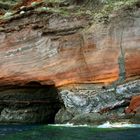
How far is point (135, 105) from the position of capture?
68.9ft

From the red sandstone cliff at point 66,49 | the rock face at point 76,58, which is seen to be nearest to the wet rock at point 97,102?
the rock face at point 76,58

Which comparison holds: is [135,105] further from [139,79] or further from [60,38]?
[60,38]

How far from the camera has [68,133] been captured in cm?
1862

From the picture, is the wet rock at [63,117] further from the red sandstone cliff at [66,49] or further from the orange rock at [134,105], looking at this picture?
the orange rock at [134,105]

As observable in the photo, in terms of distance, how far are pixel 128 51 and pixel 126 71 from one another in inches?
37.5

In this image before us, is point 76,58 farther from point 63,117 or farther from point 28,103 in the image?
point 28,103

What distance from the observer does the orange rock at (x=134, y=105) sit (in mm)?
20891

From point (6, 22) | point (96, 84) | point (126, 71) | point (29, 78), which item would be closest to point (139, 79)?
point (126, 71)

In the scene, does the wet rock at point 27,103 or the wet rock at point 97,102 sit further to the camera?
the wet rock at point 27,103

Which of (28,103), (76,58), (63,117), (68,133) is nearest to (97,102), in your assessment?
(63,117)

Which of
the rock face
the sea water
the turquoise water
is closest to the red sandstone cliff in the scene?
the rock face

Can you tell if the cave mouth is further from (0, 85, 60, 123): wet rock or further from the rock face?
the rock face

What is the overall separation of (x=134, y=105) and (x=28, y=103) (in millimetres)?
6279

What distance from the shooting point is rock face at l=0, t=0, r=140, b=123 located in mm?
21922
